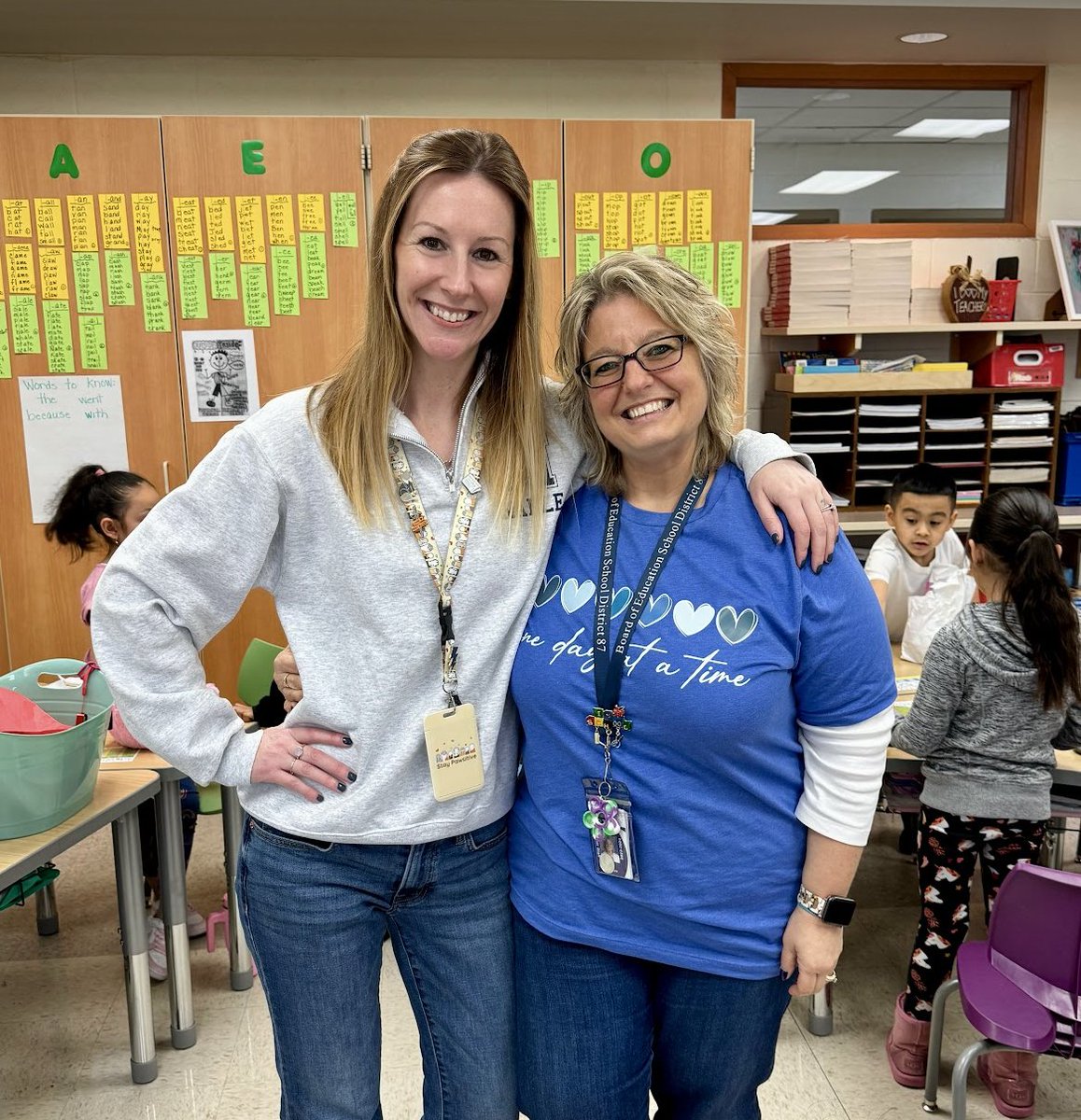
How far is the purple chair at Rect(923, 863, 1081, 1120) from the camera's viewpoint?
1809 mm

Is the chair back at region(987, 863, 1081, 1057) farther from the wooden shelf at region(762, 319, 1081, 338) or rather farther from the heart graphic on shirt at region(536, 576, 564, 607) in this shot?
the wooden shelf at region(762, 319, 1081, 338)

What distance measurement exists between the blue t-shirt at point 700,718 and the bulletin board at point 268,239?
8.65ft

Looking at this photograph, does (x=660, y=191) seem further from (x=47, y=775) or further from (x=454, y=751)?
(x=454, y=751)

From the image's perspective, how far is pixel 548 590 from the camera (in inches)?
54.4

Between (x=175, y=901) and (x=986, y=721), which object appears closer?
(x=986, y=721)

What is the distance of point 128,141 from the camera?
3.64m

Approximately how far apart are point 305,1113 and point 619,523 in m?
0.90

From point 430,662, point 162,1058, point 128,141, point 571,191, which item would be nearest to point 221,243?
point 128,141

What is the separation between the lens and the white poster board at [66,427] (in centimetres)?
375

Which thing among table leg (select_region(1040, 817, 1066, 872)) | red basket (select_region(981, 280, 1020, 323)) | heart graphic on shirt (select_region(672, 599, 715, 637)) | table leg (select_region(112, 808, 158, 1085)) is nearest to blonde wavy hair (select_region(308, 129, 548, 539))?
heart graphic on shirt (select_region(672, 599, 715, 637))

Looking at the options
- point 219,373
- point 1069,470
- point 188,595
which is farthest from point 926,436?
point 188,595

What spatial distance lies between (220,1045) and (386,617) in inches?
68.6

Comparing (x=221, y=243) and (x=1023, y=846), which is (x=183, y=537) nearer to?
(x=1023, y=846)

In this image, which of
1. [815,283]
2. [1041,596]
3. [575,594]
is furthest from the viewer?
[815,283]
